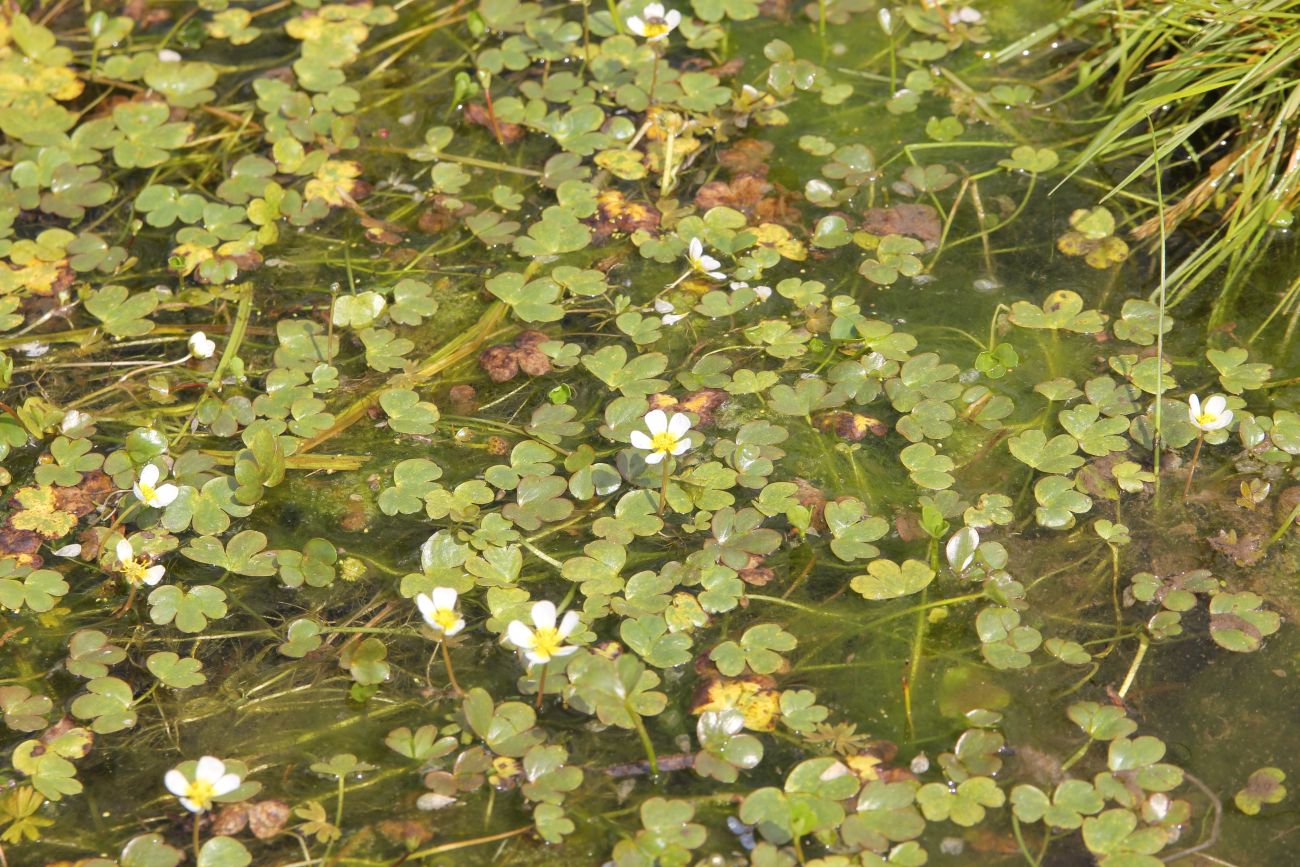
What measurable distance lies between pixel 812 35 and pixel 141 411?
225cm

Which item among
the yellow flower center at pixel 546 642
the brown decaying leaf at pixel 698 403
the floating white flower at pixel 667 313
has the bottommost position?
the brown decaying leaf at pixel 698 403

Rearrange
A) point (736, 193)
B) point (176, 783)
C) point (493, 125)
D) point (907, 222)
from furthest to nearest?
point (493, 125) → point (736, 193) → point (907, 222) → point (176, 783)

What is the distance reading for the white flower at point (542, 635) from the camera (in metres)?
2.18

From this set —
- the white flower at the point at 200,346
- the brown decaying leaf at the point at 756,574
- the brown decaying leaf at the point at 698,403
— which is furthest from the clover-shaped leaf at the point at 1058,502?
the white flower at the point at 200,346

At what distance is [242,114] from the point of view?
3.70m

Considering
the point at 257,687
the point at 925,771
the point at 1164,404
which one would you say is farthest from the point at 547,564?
the point at 1164,404

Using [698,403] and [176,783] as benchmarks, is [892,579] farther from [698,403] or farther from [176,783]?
[176,783]

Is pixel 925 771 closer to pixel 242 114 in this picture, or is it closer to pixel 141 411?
pixel 141 411

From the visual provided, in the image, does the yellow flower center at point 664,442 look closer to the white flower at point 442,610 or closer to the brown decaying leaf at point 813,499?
the brown decaying leaf at point 813,499

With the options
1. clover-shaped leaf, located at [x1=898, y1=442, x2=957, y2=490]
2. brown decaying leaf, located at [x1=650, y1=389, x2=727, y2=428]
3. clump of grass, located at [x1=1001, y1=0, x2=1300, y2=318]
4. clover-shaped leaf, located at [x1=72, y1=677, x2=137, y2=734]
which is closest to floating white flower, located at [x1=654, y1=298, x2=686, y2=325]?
brown decaying leaf, located at [x1=650, y1=389, x2=727, y2=428]

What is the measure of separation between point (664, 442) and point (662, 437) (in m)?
0.01

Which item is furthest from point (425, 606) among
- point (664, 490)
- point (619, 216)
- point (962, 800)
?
point (619, 216)

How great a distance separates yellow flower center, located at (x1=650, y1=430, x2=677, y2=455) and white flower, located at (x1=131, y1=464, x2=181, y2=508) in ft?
3.38

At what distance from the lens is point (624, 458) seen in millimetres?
2711
